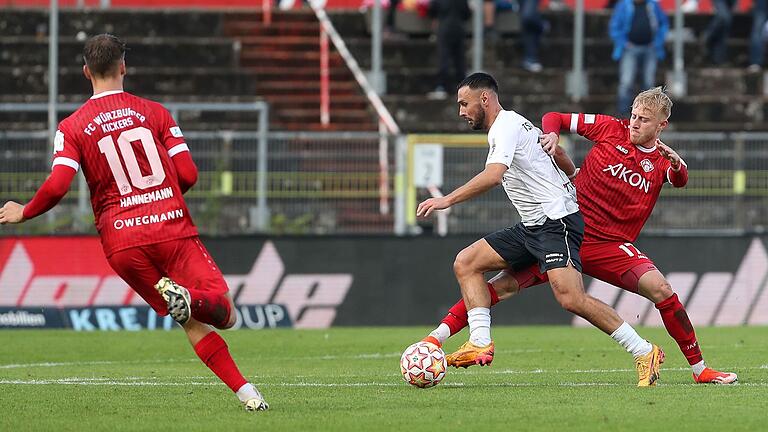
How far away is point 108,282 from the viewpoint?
19.0 meters

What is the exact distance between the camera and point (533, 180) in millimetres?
11086

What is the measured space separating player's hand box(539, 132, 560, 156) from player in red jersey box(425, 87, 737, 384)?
0.30m

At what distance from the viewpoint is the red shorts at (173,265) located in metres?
9.16

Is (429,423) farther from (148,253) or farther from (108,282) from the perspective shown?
(108,282)

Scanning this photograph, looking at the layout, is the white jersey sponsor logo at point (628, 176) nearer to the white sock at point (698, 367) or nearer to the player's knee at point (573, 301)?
the player's knee at point (573, 301)

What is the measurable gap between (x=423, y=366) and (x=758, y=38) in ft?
54.8

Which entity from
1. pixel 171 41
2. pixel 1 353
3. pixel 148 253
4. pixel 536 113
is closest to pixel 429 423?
pixel 148 253

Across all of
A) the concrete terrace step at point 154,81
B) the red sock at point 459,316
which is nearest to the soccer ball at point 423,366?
the red sock at point 459,316

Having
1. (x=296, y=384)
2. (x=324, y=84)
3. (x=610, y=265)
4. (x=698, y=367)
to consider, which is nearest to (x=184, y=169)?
(x=296, y=384)

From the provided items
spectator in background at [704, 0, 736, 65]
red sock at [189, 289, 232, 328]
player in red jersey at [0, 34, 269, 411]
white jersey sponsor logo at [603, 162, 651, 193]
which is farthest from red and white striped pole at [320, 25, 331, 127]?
red sock at [189, 289, 232, 328]

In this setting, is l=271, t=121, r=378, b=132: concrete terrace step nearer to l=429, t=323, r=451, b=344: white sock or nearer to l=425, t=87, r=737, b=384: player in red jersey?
l=425, t=87, r=737, b=384: player in red jersey

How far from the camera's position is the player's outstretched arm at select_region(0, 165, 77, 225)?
9.02 metres

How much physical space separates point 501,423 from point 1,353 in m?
7.85

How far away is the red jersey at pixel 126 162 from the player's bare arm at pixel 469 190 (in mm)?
1601
